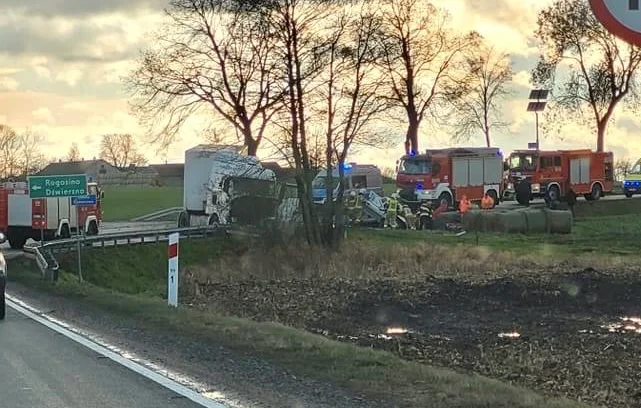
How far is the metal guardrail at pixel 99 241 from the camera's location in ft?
84.4

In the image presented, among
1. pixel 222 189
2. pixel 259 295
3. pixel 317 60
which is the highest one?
pixel 317 60

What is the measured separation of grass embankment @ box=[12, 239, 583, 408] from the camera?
8469 mm

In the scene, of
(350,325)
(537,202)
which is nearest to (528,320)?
(350,325)

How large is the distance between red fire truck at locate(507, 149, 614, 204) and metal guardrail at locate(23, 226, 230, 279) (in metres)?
20.0

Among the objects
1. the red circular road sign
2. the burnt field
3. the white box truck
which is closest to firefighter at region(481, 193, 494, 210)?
the white box truck

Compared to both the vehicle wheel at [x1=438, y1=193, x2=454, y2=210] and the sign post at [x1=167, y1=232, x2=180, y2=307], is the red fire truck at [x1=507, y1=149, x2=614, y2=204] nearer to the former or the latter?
the vehicle wheel at [x1=438, y1=193, x2=454, y2=210]

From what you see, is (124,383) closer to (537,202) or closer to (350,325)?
(350,325)

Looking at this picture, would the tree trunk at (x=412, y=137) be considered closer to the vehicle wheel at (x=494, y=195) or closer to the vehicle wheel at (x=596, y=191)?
the vehicle wheel at (x=494, y=195)

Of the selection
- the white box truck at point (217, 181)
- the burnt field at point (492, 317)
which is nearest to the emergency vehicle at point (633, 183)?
the white box truck at point (217, 181)

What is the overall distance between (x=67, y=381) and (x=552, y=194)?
144 ft

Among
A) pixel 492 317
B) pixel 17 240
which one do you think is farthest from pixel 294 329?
pixel 17 240

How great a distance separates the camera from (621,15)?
9.68 ft

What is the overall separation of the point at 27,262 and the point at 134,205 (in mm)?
45726

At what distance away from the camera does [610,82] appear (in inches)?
2269
